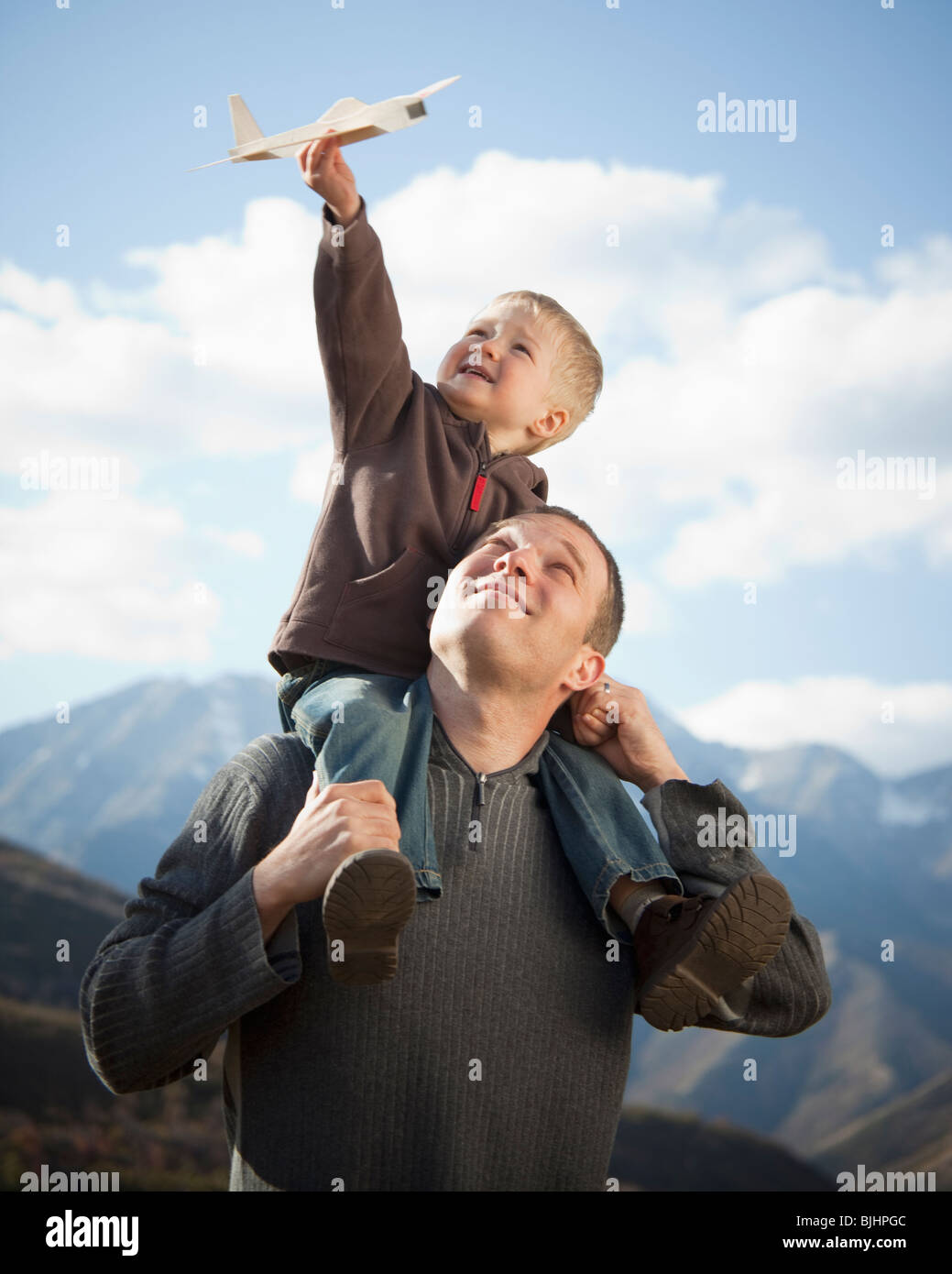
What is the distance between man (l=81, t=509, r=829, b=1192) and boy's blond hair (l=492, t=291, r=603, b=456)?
0.93 metres

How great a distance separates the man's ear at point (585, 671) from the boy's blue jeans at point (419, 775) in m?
0.20

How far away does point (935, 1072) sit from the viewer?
89375 millimetres

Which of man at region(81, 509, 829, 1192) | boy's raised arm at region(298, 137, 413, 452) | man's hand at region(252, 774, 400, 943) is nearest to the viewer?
man's hand at region(252, 774, 400, 943)

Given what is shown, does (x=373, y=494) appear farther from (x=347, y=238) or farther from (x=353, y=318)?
(x=347, y=238)

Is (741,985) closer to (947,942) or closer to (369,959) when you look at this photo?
(369,959)

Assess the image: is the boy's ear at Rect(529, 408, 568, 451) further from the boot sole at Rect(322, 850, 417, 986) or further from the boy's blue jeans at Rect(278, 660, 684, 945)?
the boot sole at Rect(322, 850, 417, 986)

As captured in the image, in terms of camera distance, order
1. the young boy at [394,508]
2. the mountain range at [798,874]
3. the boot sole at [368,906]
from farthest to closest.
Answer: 1. the mountain range at [798,874]
2. the young boy at [394,508]
3. the boot sole at [368,906]

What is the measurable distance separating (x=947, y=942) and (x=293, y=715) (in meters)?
137

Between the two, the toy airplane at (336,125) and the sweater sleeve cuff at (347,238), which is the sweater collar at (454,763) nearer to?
the sweater sleeve cuff at (347,238)

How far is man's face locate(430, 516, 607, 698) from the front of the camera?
9.61 feet

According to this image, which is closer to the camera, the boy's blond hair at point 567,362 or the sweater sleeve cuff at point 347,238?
the sweater sleeve cuff at point 347,238

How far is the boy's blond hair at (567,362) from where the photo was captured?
3977 millimetres

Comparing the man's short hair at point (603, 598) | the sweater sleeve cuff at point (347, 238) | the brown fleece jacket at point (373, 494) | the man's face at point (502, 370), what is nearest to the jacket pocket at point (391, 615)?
the brown fleece jacket at point (373, 494)

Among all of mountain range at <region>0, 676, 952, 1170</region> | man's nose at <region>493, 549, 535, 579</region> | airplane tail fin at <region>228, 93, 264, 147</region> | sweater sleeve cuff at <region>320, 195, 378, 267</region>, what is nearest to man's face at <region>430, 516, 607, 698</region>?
man's nose at <region>493, 549, 535, 579</region>
